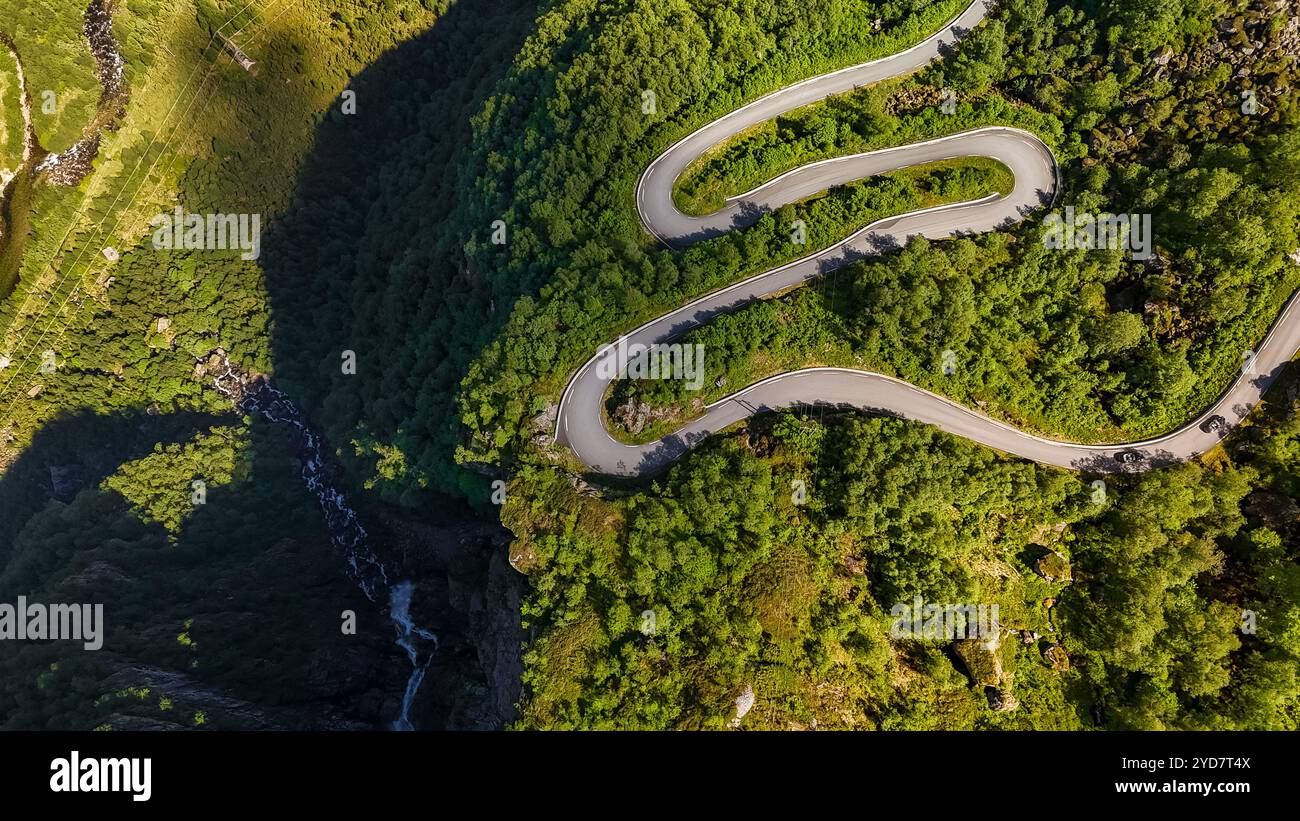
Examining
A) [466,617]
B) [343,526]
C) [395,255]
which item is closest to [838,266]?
[466,617]

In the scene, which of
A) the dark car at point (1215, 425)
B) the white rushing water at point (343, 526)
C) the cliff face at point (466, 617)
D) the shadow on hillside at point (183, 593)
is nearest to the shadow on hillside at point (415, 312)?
the cliff face at point (466, 617)

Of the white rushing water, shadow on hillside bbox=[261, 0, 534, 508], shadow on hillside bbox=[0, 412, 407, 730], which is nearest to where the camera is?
shadow on hillside bbox=[0, 412, 407, 730]

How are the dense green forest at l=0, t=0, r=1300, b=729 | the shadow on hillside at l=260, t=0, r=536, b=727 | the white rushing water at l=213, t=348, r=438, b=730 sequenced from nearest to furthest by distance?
the dense green forest at l=0, t=0, r=1300, b=729
the shadow on hillside at l=260, t=0, r=536, b=727
the white rushing water at l=213, t=348, r=438, b=730

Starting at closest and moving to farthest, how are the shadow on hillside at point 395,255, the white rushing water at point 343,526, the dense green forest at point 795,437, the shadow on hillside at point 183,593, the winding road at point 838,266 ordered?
the dense green forest at point 795,437 < the winding road at point 838,266 < the shadow on hillside at point 183,593 < the shadow on hillside at point 395,255 < the white rushing water at point 343,526

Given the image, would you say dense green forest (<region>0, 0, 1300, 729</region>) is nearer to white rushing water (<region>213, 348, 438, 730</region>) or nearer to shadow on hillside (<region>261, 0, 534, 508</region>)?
shadow on hillside (<region>261, 0, 534, 508</region>)

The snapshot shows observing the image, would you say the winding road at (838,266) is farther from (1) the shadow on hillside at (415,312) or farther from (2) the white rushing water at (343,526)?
(2) the white rushing water at (343,526)

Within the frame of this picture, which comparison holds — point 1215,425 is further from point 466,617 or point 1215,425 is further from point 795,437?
point 466,617

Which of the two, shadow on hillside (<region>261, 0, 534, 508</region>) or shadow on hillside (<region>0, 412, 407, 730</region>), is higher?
shadow on hillside (<region>261, 0, 534, 508</region>)

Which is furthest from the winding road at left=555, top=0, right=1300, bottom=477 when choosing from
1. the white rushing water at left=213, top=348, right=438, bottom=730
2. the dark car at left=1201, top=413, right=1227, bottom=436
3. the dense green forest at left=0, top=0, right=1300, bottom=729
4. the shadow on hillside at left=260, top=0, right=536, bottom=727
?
the white rushing water at left=213, top=348, right=438, bottom=730
